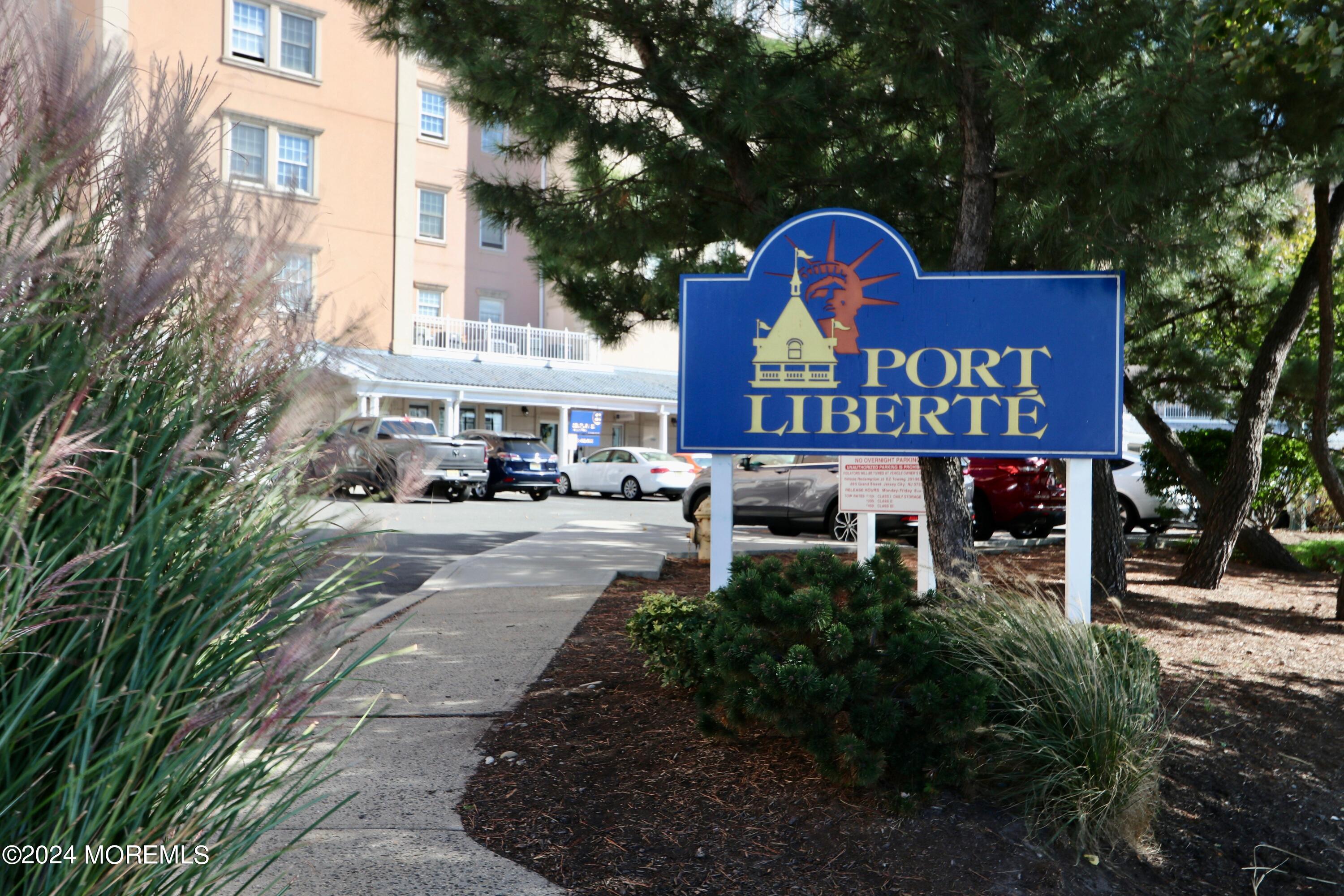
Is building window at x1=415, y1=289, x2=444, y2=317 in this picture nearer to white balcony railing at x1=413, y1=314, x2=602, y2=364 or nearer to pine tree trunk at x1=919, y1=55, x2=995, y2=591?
white balcony railing at x1=413, y1=314, x2=602, y2=364

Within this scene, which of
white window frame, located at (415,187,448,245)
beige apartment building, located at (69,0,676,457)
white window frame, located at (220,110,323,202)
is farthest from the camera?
white window frame, located at (415,187,448,245)

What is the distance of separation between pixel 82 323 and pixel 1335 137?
7392 millimetres

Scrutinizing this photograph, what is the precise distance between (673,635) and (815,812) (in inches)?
52.0

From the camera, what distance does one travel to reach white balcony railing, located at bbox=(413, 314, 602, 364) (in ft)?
94.8

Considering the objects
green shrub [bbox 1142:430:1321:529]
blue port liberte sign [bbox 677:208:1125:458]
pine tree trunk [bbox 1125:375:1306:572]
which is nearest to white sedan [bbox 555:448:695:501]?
green shrub [bbox 1142:430:1321:529]

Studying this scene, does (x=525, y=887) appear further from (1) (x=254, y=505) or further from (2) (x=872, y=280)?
(2) (x=872, y=280)

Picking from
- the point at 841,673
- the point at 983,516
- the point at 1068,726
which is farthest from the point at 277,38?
the point at 1068,726

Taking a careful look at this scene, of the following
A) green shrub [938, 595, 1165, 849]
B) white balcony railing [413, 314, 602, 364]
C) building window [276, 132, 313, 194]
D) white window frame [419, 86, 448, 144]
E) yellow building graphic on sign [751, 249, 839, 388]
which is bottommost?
green shrub [938, 595, 1165, 849]

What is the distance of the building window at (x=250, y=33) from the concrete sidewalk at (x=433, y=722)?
18.7 metres

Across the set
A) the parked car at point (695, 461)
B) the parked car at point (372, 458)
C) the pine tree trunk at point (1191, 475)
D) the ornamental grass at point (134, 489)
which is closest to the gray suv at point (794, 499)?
the pine tree trunk at point (1191, 475)

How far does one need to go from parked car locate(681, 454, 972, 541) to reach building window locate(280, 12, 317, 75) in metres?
16.4

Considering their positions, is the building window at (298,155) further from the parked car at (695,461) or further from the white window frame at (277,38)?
the parked car at (695,461)

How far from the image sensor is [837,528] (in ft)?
43.9

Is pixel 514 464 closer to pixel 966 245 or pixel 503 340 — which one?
pixel 503 340
